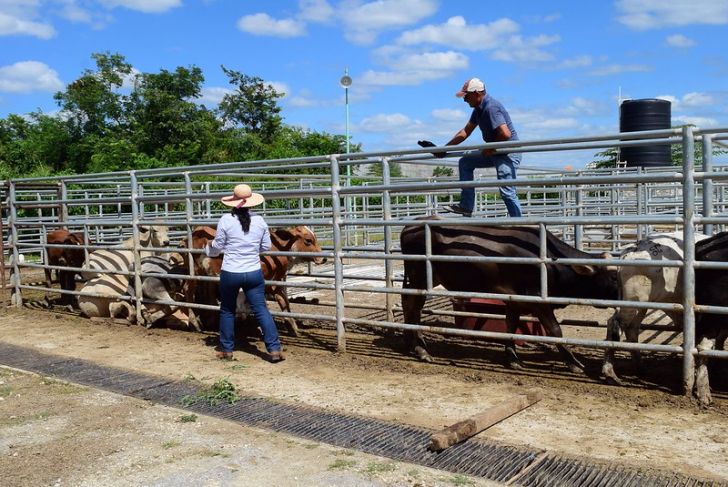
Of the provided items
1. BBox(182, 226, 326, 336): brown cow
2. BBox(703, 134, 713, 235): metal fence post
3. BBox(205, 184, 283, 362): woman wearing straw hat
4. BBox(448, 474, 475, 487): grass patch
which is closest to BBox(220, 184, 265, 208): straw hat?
BBox(205, 184, 283, 362): woman wearing straw hat

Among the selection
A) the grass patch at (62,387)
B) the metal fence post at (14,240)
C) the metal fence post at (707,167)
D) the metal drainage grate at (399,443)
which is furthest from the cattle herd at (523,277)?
the metal fence post at (14,240)

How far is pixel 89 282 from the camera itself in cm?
973

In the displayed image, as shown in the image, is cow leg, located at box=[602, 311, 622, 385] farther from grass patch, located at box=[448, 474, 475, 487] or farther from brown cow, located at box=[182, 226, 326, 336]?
brown cow, located at box=[182, 226, 326, 336]

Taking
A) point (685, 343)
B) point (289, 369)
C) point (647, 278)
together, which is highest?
point (647, 278)

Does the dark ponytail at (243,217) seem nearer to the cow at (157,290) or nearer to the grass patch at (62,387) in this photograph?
the grass patch at (62,387)

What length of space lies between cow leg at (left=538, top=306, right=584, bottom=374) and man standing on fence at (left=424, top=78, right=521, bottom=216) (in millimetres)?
1087

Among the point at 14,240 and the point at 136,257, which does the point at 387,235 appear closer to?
the point at 136,257

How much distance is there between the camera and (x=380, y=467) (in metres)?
3.98

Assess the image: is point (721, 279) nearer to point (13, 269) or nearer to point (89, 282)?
point (89, 282)

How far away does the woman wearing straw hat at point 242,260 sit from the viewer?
6750mm

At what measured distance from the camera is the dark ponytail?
6.78m

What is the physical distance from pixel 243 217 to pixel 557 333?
3.13 m

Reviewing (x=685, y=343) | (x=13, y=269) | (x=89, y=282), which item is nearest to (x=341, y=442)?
(x=685, y=343)

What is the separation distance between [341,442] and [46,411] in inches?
97.7
